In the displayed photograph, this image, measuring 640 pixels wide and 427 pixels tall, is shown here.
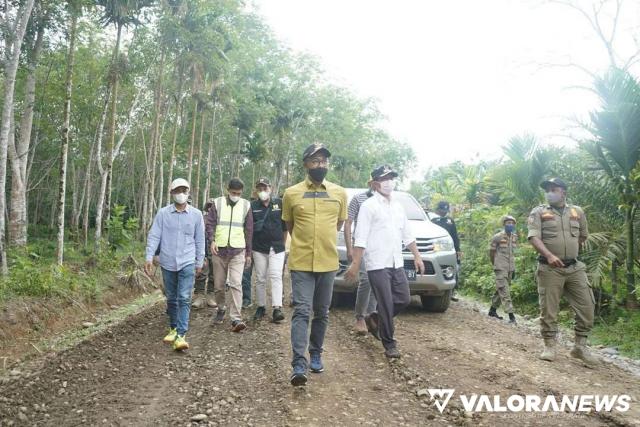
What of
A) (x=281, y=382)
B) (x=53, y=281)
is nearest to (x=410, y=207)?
(x=281, y=382)

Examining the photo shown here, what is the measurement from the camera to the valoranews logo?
3990mm

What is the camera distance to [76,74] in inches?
865

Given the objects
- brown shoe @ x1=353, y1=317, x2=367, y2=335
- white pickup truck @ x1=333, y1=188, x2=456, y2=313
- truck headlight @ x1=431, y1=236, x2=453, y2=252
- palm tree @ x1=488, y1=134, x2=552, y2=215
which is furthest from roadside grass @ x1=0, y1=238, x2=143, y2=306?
palm tree @ x1=488, y1=134, x2=552, y2=215

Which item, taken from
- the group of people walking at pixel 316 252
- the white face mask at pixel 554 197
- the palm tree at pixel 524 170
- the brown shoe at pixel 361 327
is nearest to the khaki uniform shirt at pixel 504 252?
the palm tree at pixel 524 170

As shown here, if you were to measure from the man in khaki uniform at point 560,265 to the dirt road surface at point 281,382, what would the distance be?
355 millimetres

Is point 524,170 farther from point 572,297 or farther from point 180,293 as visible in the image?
point 180,293

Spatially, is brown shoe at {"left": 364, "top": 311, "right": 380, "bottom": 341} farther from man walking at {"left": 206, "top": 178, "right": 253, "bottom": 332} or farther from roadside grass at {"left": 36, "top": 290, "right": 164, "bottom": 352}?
roadside grass at {"left": 36, "top": 290, "right": 164, "bottom": 352}

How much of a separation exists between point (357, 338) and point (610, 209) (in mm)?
4880

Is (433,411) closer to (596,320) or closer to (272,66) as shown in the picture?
(596,320)

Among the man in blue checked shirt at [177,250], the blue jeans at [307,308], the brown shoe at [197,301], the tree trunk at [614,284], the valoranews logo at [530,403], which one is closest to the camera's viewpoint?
the valoranews logo at [530,403]

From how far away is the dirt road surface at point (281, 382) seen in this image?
149 inches

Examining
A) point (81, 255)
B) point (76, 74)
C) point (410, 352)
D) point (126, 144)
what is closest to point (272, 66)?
point (126, 144)

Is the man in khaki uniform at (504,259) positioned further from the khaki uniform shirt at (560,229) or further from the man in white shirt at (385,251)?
the man in white shirt at (385,251)

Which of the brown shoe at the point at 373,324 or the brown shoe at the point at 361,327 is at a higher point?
the brown shoe at the point at 373,324
